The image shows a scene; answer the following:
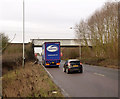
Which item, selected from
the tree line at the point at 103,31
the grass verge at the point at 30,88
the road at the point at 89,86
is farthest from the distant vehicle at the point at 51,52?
the grass verge at the point at 30,88

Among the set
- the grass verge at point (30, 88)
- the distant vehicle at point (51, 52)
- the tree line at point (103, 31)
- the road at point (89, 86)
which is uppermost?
the tree line at point (103, 31)

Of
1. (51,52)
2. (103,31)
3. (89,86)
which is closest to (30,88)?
(89,86)

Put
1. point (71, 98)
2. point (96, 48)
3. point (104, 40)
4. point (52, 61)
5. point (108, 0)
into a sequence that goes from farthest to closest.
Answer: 1. point (96, 48)
2. point (104, 40)
3. point (108, 0)
4. point (52, 61)
5. point (71, 98)

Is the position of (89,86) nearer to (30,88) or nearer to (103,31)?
(30,88)

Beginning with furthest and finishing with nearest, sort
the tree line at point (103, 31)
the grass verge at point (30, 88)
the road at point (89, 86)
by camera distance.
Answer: the tree line at point (103, 31)
the road at point (89, 86)
the grass verge at point (30, 88)

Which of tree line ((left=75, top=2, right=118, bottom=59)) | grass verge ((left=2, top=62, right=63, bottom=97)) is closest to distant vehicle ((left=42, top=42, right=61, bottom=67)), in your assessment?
tree line ((left=75, top=2, right=118, bottom=59))

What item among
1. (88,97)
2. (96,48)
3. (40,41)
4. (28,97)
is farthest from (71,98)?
(40,41)

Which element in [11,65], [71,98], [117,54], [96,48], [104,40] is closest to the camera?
[71,98]

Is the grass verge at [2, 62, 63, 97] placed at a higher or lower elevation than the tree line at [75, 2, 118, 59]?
lower

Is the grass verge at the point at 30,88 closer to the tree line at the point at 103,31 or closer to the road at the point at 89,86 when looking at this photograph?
the road at the point at 89,86

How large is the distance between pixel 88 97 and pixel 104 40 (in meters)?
28.7

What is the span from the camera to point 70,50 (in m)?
67.2

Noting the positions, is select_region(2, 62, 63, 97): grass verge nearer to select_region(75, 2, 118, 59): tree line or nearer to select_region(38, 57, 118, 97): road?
select_region(38, 57, 118, 97): road

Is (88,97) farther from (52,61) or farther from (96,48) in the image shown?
(96,48)
